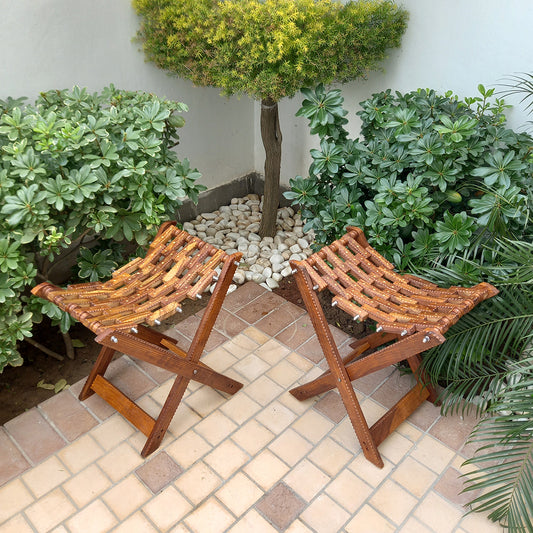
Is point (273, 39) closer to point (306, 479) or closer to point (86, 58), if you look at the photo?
point (86, 58)

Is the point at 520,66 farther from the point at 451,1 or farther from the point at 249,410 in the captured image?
the point at 249,410

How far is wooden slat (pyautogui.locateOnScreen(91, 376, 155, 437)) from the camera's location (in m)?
2.63

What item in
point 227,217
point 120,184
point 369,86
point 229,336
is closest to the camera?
point 120,184

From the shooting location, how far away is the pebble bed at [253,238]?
3.89m

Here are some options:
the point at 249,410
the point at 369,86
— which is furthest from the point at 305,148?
the point at 249,410

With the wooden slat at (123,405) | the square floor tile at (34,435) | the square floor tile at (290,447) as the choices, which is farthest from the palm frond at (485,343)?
the square floor tile at (34,435)

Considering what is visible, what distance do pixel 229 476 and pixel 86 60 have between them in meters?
2.77

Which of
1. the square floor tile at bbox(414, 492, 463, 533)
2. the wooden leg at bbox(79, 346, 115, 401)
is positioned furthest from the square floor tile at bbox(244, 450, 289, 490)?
the wooden leg at bbox(79, 346, 115, 401)

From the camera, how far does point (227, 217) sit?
4598 millimetres

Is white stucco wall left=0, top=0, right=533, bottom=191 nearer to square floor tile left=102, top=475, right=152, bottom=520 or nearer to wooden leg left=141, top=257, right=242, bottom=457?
wooden leg left=141, top=257, right=242, bottom=457

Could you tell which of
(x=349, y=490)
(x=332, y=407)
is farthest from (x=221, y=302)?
(x=349, y=490)

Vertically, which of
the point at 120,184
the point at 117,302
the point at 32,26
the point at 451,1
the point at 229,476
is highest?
the point at 451,1

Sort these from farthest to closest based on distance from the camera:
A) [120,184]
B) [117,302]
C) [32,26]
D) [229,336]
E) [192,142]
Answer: [192,142], [229,336], [32,26], [120,184], [117,302]

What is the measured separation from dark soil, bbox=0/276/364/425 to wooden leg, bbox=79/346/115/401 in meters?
0.19
